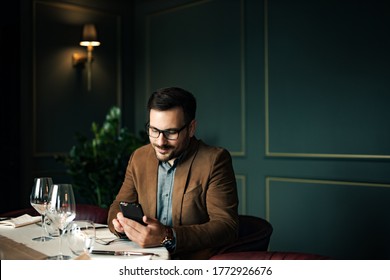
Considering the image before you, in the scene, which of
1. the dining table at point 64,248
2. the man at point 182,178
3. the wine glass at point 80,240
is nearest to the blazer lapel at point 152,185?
the man at point 182,178

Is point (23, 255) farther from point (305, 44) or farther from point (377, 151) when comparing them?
point (305, 44)

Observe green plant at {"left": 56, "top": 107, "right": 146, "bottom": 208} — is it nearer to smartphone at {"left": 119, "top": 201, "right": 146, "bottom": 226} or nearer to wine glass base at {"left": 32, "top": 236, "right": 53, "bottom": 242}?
wine glass base at {"left": 32, "top": 236, "right": 53, "bottom": 242}

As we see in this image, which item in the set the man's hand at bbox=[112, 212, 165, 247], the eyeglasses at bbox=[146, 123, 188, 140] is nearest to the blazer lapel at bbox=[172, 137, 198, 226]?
the eyeglasses at bbox=[146, 123, 188, 140]

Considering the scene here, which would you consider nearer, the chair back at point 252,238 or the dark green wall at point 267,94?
the chair back at point 252,238

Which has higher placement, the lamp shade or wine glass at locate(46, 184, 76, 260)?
the lamp shade

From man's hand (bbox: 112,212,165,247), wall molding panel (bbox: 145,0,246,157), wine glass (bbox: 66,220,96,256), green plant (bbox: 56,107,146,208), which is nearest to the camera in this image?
wine glass (bbox: 66,220,96,256)

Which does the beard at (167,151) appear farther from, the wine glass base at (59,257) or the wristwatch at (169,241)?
the wine glass base at (59,257)

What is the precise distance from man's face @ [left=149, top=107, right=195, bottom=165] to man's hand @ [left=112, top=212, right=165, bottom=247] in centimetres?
44

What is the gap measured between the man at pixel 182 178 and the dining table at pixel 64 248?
128 mm

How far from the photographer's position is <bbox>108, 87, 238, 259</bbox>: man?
2.20 metres

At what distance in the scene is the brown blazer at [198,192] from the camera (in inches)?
85.2

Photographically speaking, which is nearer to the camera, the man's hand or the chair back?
Result: the man's hand
